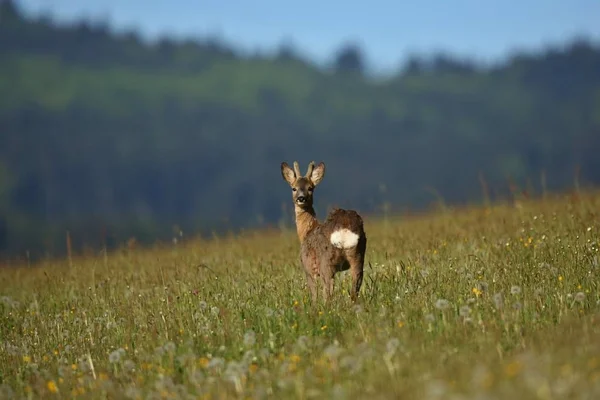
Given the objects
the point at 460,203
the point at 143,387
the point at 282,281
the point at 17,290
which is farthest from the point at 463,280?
the point at 460,203

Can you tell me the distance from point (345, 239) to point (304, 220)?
Answer: 4.86 feet

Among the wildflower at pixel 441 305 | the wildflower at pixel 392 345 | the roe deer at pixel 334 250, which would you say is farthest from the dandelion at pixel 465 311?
the roe deer at pixel 334 250

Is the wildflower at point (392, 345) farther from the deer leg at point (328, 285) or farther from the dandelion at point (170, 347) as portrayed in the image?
the deer leg at point (328, 285)

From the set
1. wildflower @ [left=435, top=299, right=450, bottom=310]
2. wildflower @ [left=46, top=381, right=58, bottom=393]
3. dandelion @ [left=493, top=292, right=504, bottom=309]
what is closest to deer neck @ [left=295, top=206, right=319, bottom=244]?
wildflower @ [left=435, top=299, right=450, bottom=310]

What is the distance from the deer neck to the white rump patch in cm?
117

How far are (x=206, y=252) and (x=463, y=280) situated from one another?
21.8ft

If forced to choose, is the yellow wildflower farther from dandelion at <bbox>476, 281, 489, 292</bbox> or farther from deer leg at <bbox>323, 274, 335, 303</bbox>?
dandelion at <bbox>476, 281, 489, 292</bbox>

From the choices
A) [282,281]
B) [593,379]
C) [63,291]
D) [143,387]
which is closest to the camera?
[593,379]

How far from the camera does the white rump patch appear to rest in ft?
30.5

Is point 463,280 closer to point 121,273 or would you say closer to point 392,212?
point 121,273

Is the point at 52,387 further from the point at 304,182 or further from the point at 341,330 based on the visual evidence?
the point at 304,182

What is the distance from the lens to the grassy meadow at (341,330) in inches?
235

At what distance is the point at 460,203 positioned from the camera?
20219 millimetres

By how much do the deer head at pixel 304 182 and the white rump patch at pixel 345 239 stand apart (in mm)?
1366
